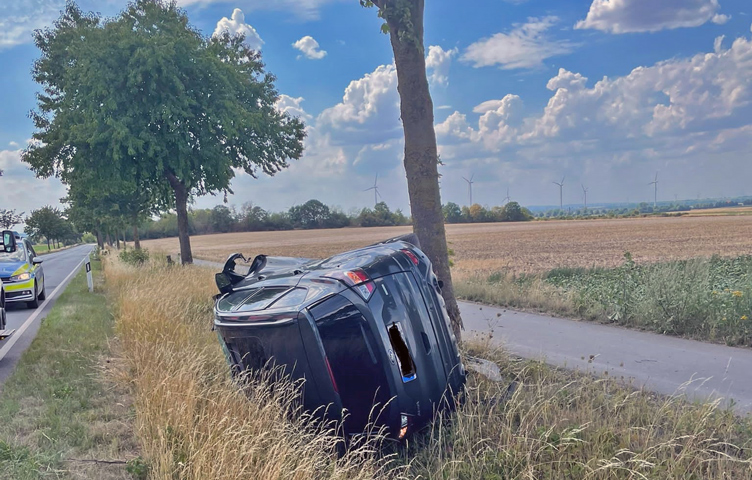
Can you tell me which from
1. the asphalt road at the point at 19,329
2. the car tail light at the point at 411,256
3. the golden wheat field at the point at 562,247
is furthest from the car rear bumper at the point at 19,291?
the car tail light at the point at 411,256

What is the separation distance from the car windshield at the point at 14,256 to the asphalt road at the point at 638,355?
11.3 metres

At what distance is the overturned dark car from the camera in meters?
3.19

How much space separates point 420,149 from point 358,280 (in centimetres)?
294

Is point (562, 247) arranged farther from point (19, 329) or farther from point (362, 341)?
point (362, 341)

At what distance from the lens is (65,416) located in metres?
4.53

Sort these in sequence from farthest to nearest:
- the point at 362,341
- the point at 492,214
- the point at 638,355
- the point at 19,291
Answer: the point at 492,214 → the point at 19,291 → the point at 638,355 → the point at 362,341

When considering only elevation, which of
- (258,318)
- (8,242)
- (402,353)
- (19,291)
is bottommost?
(19,291)

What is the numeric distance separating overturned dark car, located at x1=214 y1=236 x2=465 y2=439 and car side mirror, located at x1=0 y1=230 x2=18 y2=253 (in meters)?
12.2

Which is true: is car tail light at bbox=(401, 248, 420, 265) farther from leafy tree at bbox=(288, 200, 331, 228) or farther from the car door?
leafy tree at bbox=(288, 200, 331, 228)

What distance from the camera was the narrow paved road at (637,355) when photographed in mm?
5031

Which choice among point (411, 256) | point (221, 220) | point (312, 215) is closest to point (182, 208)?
point (411, 256)

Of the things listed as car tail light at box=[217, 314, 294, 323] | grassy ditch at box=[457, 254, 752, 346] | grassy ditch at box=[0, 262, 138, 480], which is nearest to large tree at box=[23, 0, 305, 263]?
grassy ditch at box=[0, 262, 138, 480]

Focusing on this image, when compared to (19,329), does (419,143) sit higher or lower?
higher

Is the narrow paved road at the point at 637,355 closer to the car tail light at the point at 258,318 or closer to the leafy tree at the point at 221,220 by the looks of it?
the car tail light at the point at 258,318
